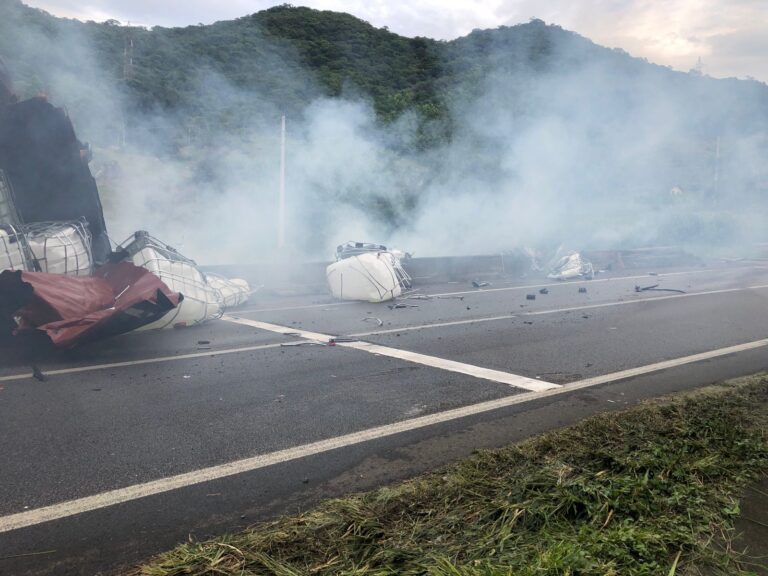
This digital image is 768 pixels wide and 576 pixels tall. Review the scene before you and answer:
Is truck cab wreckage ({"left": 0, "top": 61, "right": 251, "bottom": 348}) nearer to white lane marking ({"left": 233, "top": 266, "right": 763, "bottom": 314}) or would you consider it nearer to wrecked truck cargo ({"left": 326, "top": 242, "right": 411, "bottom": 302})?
white lane marking ({"left": 233, "top": 266, "right": 763, "bottom": 314})

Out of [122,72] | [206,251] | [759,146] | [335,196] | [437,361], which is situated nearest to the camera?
[437,361]

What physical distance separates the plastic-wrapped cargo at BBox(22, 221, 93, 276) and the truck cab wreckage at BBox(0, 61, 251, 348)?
0.04 feet

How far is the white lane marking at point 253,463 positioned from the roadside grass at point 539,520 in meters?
0.58

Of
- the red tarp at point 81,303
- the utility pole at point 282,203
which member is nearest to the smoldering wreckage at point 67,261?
the red tarp at point 81,303

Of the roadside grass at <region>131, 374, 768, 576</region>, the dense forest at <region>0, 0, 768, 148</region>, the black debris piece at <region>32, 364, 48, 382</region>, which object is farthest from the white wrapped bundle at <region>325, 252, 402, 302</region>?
the roadside grass at <region>131, 374, 768, 576</region>

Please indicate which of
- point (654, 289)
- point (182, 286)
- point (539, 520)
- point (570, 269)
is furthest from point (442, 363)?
point (570, 269)

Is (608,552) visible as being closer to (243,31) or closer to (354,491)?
(354,491)

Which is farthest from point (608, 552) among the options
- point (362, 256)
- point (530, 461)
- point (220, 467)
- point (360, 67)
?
point (360, 67)

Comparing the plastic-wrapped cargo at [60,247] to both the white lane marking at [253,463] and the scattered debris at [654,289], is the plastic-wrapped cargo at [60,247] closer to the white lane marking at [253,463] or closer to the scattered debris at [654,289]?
Answer: the white lane marking at [253,463]

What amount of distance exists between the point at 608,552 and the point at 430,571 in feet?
2.04

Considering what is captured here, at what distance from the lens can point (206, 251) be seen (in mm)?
12695

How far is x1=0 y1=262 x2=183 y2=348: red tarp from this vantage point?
5.19m

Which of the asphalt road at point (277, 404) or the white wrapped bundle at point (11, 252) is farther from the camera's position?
the white wrapped bundle at point (11, 252)

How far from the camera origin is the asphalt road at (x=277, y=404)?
8.76 feet
